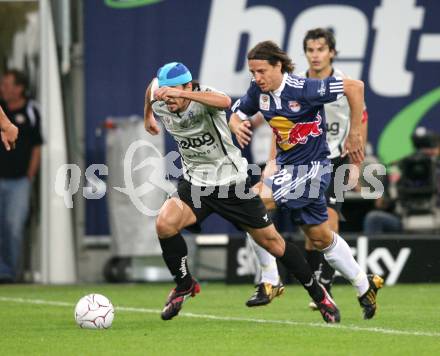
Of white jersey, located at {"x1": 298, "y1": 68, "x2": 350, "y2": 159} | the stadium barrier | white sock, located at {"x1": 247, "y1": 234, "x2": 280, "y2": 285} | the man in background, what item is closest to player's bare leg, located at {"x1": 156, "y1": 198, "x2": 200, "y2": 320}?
white sock, located at {"x1": 247, "y1": 234, "x2": 280, "y2": 285}

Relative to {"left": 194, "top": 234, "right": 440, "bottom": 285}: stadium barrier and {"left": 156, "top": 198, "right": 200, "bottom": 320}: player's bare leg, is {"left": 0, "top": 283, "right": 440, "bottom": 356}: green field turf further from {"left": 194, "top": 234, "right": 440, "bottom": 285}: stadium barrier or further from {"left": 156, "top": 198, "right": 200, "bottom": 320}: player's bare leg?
{"left": 194, "top": 234, "right": 440, "bottom": 285}: stadium barrier

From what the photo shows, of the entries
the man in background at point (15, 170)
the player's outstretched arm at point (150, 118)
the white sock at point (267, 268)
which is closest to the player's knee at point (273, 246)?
the white sock at point (267, 268)

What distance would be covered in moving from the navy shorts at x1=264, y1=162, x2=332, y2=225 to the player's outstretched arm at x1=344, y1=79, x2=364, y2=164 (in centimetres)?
29

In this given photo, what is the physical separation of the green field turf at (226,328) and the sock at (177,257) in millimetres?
322

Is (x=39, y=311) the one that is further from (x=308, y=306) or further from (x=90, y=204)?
(x=90, y=204)

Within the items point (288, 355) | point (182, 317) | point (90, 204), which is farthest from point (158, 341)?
point (90, 204)

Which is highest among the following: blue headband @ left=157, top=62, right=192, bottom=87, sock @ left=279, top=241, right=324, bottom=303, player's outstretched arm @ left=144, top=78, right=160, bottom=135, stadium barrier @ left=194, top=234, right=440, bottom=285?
blue headband @ left=157, top=62, right=192, bottom=87

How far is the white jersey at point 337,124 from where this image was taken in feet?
37.6

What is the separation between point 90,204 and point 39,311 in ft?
17.1

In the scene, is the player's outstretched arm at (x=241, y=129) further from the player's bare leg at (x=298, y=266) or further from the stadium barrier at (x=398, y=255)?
the stadium barrier at (x=398, y=255)

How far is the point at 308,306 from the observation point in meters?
11.3

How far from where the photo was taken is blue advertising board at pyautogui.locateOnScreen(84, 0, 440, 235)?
16.1 meters

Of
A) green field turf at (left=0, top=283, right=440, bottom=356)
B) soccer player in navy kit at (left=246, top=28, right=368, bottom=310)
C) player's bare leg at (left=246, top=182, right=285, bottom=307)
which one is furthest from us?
soccer player in navy kit at (left=246, top=28, right=368, bottom=310)

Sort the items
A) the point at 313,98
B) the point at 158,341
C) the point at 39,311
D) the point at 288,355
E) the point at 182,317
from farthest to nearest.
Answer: the point at 39,311 → the point at 182,317 → the point at 313,98 → the point at 158,341 → the point at 288,355
